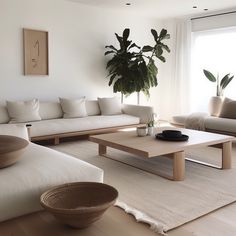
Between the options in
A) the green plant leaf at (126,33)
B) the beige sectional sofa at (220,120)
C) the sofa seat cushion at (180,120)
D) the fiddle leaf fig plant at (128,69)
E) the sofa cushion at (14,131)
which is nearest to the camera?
the sofa cushion at (14,131)

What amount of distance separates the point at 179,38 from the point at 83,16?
2.35 m

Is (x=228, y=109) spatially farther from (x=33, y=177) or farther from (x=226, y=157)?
(x=33, y=177)

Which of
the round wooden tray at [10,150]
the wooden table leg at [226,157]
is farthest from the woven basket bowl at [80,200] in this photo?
the wooden table leg at [226,157]

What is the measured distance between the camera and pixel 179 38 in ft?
23.3

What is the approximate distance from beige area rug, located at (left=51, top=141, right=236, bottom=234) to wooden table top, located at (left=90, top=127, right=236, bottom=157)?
303 mm

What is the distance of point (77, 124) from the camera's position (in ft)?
16.2

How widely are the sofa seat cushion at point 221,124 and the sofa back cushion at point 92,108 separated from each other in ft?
6.47

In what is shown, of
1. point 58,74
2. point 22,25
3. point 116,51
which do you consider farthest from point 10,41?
point 116,51

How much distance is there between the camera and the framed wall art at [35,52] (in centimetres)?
532

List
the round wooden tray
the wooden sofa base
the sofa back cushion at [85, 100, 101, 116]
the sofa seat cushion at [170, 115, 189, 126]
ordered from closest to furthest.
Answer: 1. the round wooden tray
2. the wooden sofa base
3. the sofa seat cushion at [170, 115, 189, 126]
4. the sofa back cushion at [85, 100, 101, 116]

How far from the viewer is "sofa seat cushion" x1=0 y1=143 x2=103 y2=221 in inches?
66.1

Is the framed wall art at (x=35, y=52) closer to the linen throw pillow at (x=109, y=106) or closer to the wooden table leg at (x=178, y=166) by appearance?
the linen throw pillow at (x=109, y=106)

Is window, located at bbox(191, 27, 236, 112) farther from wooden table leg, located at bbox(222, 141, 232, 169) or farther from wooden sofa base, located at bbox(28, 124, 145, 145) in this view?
wooden table leg, located at bbox(222, 141, 232, 169)

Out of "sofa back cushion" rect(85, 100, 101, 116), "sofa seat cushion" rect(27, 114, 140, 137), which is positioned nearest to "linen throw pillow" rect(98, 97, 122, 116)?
"sofa back cushion" rect(85, 100, 101, 116)
